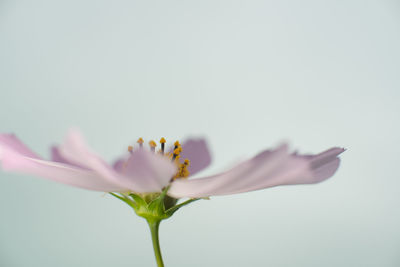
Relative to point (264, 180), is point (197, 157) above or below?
above

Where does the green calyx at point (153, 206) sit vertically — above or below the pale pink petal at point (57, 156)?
below

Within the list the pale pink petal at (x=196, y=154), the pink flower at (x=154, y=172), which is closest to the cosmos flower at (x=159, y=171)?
the pink flower at (x=154, y=172)

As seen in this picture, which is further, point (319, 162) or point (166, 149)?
point (166, 149)

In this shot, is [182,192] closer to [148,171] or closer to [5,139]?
[148,171]

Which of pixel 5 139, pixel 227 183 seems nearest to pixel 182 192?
pixel 227 183

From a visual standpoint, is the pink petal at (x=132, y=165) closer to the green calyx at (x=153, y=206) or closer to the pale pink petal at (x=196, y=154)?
the green calyx at (x=153, y=206)

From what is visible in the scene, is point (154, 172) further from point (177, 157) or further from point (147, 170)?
point (177, 157)

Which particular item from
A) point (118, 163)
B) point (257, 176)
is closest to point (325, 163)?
point (257, 176)
